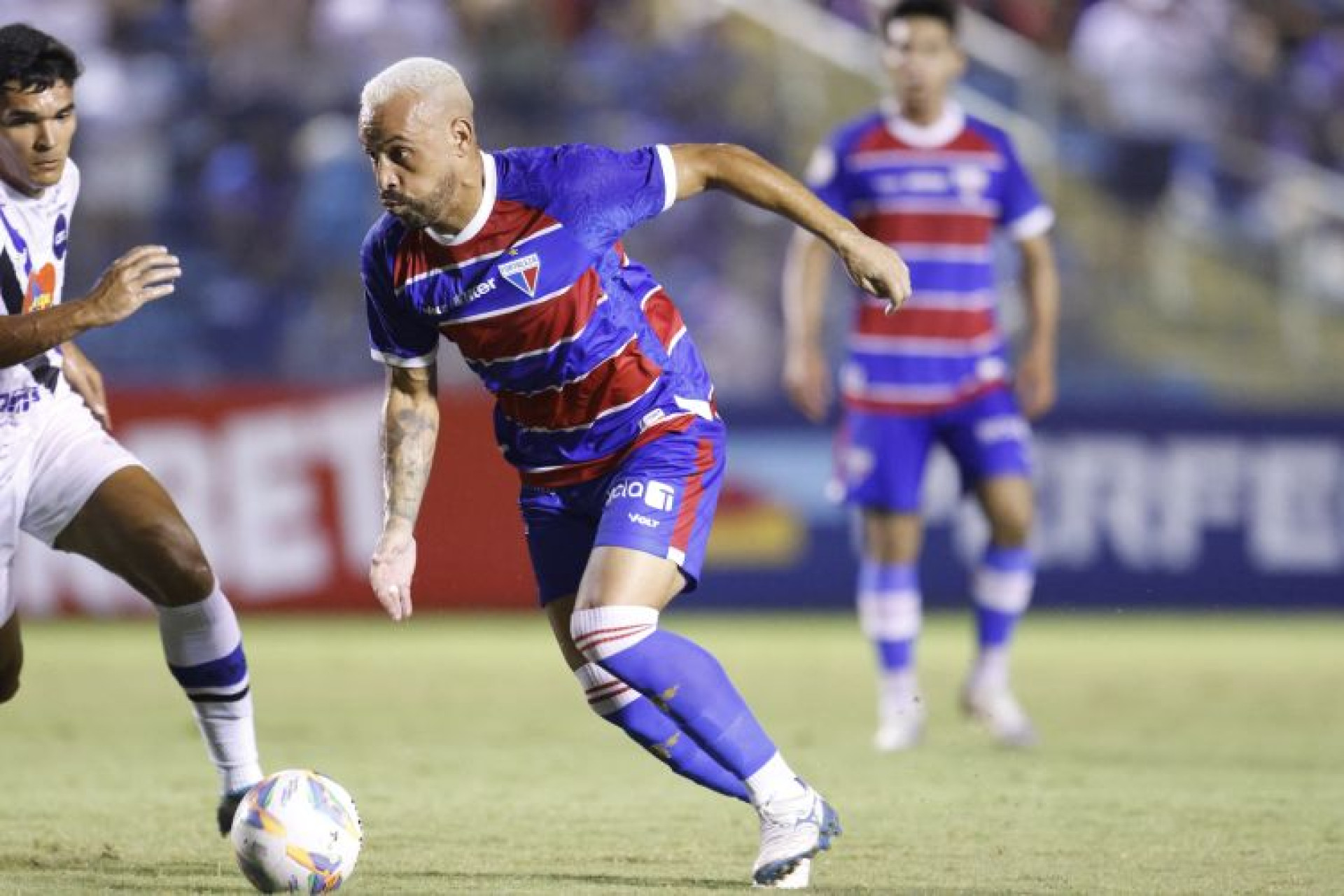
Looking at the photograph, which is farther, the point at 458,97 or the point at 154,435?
the point at 154,435

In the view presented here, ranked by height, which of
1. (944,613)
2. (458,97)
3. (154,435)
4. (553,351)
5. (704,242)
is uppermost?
(458,97)

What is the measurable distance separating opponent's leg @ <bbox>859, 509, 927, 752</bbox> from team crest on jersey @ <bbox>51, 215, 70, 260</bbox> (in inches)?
158

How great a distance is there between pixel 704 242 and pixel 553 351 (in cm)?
997

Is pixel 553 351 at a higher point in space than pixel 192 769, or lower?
higher

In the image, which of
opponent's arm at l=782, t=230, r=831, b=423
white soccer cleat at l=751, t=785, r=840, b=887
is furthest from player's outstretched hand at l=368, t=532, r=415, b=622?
opponent's arm at l=782, t=230, r=831, b=423

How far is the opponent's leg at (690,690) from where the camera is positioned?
540 centimetres

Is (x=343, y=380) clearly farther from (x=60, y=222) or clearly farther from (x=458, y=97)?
(x=458, y=97)

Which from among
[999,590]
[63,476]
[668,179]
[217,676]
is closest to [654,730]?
[668,179]

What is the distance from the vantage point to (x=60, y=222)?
6.41 metres

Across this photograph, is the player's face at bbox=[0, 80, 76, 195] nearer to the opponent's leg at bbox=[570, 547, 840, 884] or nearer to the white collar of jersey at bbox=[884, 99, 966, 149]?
the opponent's leg at bbox=[570, 547, 840, 884]

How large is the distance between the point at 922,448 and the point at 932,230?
3.08ft

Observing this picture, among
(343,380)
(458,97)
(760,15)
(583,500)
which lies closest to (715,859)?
(583,500)

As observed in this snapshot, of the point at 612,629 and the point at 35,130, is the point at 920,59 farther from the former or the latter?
the point at 612,629

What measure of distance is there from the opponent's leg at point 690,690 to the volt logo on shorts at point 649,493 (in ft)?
0.49
